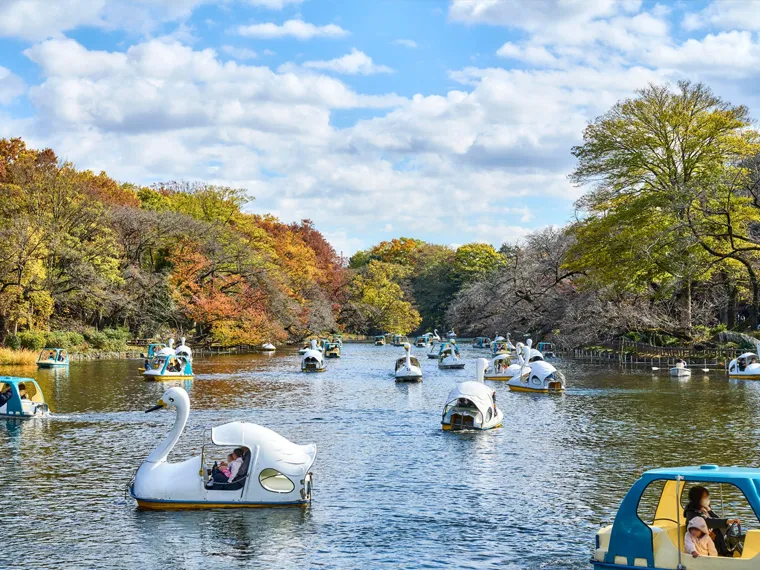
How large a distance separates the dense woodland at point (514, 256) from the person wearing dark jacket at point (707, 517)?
44753mm

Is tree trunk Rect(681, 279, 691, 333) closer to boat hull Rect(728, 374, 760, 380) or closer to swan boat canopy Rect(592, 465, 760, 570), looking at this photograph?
boat hull Rect(728, 374, 760, 380)

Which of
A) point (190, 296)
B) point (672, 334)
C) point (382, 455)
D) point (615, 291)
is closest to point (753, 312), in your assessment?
point (672, 334)

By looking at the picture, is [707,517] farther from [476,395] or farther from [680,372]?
[680,372]

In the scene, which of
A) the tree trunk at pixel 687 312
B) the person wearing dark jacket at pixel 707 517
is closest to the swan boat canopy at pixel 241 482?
the person wearing dark jacket at pixel 707 517

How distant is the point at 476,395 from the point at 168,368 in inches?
1079

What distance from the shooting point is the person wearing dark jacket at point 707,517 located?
13.5 m

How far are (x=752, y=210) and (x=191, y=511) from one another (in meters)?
50.3

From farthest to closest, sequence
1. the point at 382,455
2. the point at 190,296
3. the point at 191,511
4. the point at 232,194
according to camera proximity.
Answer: the point at 232,194
the point at 190,296
the point at 382,455
the point at 191,511

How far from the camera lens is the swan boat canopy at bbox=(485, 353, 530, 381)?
53719mm

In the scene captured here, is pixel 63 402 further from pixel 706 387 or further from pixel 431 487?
pixel 706 387

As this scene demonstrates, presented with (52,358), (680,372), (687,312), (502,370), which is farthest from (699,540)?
(52,358)

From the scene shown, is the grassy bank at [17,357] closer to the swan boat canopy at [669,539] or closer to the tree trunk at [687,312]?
the tree trunk at [687,312]

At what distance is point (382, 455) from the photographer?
26.6 m

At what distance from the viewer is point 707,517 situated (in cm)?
1377
